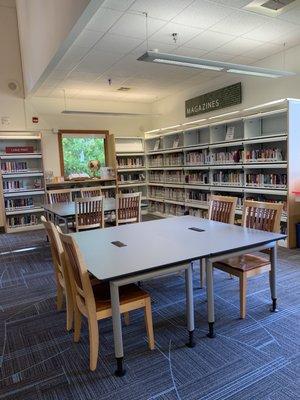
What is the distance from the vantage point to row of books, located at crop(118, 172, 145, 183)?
8242 millimetres

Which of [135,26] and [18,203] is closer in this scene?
A: [135,26]

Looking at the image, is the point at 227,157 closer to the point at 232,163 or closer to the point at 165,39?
the point at 232,163

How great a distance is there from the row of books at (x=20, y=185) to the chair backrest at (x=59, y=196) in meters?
1.40

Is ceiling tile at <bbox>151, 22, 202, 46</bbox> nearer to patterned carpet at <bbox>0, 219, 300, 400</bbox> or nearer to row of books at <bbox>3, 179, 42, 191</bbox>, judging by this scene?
patterned carpet at <bbox>0, 219, 300, 400</bbox>

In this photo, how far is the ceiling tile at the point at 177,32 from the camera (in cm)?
393

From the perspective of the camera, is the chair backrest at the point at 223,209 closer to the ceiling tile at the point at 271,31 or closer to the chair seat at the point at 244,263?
the chair seat at the point at 244,263

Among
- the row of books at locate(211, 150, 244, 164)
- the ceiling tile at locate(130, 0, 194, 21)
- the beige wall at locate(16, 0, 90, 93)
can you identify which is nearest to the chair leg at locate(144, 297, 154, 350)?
the beige wall at locate(16, 0, 90, 93)

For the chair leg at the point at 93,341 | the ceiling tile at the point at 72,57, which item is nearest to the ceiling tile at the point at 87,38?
the ceiling tile at the point at 72,57

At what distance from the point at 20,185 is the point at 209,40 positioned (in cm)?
504

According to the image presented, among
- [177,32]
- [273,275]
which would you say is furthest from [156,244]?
[177,32]

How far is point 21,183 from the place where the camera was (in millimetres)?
7152

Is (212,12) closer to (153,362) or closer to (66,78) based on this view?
(66,78)

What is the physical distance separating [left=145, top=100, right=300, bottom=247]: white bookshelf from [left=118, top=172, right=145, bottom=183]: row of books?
0.81ft

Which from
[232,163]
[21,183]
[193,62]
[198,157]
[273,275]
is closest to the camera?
[273,275]
